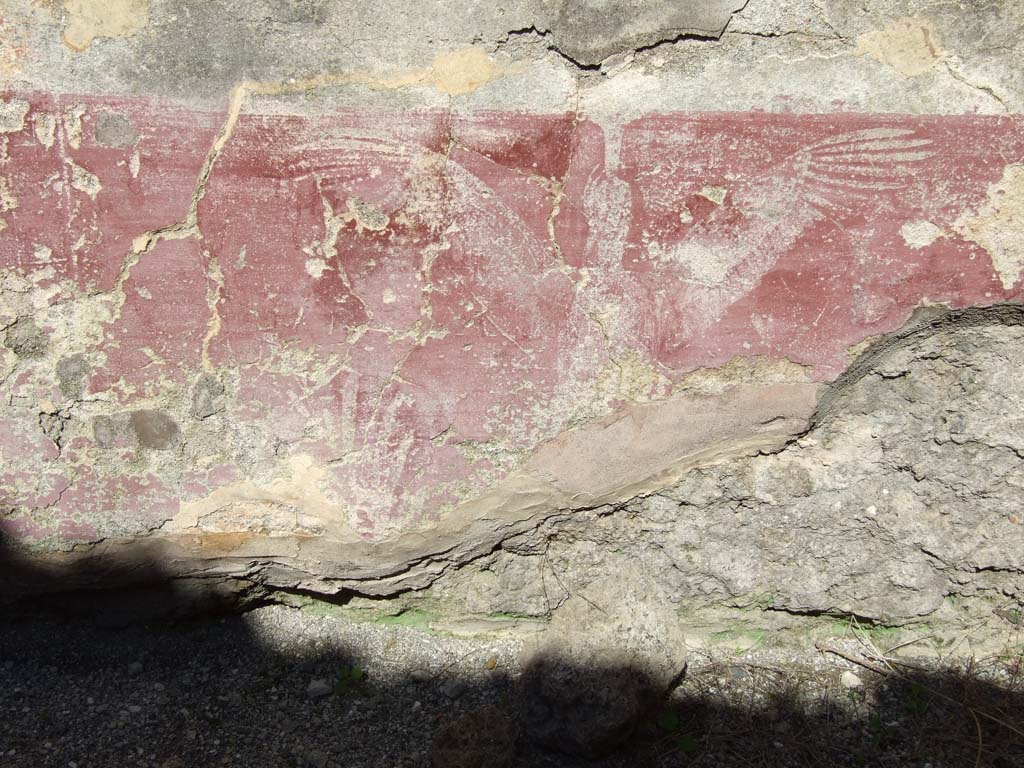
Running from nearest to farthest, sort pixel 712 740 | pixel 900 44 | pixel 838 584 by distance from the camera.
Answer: pixel 900 44 < pixel 712 740 < pixel 838 584

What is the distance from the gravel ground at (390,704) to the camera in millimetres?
1644

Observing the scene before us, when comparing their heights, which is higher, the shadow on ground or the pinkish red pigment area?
the pinkish red pigment area

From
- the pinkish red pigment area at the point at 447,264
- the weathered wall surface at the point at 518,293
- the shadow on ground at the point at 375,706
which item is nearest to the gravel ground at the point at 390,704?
the shadow on ground at the point at 375,706

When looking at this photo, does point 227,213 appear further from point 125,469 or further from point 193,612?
point 193,612

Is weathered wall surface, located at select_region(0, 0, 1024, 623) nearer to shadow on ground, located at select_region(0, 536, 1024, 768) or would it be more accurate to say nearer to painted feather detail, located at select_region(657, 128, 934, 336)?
painted feather detail, located at select_region(657, 128, 934, 336)

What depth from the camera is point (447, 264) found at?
1629mm

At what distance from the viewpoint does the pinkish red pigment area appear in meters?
Result: 1.57

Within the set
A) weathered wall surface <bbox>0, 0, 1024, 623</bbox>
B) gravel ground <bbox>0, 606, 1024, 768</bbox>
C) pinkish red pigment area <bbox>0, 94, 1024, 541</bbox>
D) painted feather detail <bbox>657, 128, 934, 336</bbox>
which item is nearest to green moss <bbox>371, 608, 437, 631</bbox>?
gravel ground <bbox>0, 606, 1024, 768</bbox>

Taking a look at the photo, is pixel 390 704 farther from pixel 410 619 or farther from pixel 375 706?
pixel 410 619

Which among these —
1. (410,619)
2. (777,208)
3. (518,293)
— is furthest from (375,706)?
(777,208)

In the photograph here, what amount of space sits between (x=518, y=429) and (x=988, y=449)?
3.12ft

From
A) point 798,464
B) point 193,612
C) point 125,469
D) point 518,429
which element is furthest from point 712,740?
point 125,469

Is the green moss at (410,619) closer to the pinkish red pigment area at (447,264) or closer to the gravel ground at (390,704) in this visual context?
the gravel ground at (390,704)

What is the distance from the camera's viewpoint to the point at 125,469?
169cm
